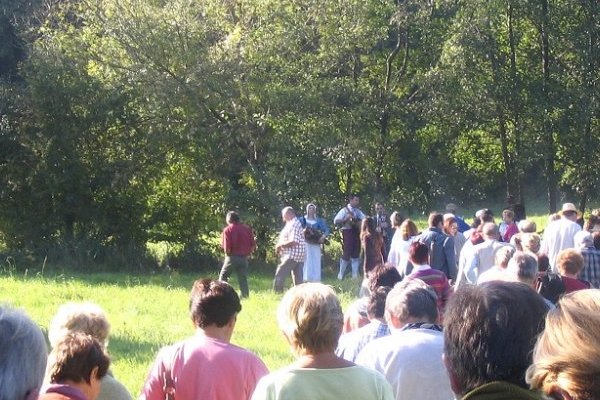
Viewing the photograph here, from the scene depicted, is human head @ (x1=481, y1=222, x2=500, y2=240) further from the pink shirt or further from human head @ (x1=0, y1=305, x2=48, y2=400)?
human head @ (x1=0, y1=305, x2=48, y2=400)

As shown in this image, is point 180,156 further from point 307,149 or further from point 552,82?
point 552,82

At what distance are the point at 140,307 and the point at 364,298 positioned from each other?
10.5m

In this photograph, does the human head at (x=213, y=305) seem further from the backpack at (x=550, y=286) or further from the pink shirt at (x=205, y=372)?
the backpack at (x=550, y=286)

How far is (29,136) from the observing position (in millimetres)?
27000

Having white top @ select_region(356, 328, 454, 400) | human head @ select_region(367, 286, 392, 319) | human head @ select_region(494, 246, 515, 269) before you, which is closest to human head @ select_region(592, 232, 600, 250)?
human head @ select_region(494, 246, 515, 269)

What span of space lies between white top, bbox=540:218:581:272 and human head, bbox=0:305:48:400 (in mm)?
10992

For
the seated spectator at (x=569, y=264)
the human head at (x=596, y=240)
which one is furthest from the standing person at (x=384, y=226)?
the seated spectator at (x=569, y=264)

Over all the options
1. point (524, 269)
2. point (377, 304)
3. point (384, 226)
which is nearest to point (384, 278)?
point (377, 304)

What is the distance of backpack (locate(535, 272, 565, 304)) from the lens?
8.17m

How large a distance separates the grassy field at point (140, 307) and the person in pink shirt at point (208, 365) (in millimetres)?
3942

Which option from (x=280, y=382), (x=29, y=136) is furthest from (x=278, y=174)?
(x=280, y=382)

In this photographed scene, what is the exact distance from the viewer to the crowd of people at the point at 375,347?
9.46 ft

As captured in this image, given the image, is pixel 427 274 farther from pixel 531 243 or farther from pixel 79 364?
pixel 79 364

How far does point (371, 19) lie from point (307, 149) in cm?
414
